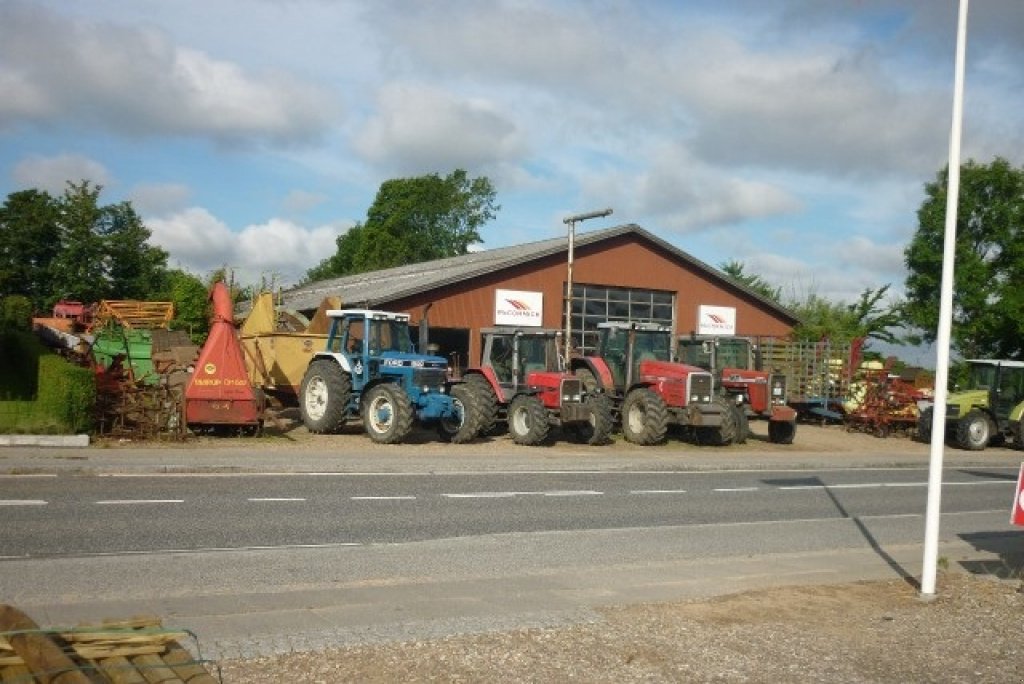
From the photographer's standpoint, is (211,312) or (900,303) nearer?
(211,312)

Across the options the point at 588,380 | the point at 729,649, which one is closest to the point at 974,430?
the point at 588,380

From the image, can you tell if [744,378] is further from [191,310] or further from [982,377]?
[191,310]

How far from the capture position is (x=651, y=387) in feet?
82.1

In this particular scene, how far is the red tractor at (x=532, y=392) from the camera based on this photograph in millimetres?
23297

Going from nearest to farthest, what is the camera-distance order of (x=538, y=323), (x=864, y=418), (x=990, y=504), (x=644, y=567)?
(x=644, y=567) → (x=990, y=504) → (x=864, y=418) → (x=538, y=323)

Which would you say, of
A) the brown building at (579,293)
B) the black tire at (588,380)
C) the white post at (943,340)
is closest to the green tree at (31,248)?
the brown building at (579,293)

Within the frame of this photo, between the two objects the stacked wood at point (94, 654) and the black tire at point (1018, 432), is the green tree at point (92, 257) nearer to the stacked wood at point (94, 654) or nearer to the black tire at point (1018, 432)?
the black tire at point (1018, 432)

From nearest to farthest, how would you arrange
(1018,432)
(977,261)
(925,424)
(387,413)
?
1. (387,413)
2. (1018,432)
3. (925,424)
4. (977,261)

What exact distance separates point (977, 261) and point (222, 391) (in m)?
33.6

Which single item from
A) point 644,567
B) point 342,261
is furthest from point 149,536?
point 342,261

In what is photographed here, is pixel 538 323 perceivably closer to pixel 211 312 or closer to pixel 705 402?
pixel 705 402

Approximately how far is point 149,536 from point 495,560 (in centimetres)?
351

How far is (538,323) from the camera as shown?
34938 millimetres

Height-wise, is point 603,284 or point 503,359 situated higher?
point 603,284
